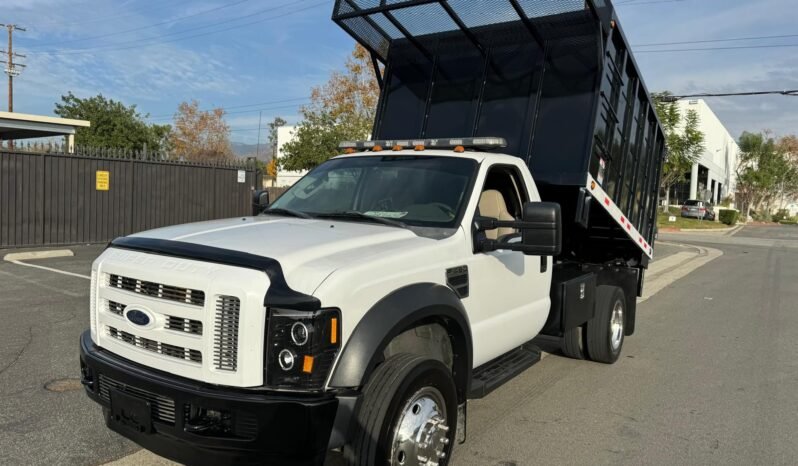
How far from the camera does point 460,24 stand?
609 centimetres

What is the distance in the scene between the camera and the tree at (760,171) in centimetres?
5994

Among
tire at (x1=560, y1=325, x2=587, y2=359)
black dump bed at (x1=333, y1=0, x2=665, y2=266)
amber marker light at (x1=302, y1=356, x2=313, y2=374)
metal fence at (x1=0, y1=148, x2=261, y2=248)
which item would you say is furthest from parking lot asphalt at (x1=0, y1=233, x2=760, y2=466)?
metal fence at (x1=0, y1=148, x2=261, y2=248)

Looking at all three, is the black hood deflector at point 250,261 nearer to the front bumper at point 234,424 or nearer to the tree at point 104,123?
the front bumper at point 234,424

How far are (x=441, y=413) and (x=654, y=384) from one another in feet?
10.6

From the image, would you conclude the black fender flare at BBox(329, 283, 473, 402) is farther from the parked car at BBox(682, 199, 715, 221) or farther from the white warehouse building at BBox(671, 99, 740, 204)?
the white warehouse building at BBox(671, 99, 740, 204)

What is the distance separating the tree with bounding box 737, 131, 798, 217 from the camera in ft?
197

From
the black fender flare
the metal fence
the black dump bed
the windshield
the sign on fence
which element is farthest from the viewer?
the sign on fence

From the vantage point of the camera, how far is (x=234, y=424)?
272 centimetres

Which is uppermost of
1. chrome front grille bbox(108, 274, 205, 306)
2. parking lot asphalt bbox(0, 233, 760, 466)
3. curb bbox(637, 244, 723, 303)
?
chrome front grille bbox(108, 274, 205, 306)

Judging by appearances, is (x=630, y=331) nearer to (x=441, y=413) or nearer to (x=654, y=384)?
(x=654, y=384)

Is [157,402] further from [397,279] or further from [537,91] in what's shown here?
[537,91]

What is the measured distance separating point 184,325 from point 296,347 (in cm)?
57

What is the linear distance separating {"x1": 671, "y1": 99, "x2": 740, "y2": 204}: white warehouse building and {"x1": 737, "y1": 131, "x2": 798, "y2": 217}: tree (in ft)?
10.6

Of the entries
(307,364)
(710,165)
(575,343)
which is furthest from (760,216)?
(307,364)
